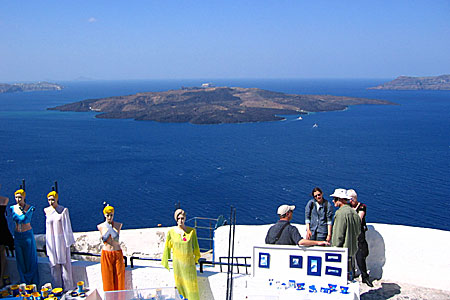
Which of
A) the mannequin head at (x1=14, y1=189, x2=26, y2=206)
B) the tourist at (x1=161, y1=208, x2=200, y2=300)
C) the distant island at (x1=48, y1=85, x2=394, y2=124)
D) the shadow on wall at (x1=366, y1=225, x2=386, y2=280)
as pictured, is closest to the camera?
the tourist at (x1=161, y1=208, x2=200, y2=300)

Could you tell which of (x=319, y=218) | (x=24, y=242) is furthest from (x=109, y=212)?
(x=319, y=218)

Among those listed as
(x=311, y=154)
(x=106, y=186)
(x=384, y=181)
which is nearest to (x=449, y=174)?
(x=384, y=181)

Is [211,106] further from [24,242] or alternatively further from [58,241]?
[58,241]

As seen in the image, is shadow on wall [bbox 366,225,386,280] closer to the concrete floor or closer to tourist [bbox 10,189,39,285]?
the concrete floor

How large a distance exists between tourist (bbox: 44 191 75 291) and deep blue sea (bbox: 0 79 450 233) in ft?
101

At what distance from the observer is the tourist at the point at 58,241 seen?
5.75 meters

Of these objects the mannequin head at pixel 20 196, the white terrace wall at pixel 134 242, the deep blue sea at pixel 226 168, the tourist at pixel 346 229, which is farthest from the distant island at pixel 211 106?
the tourist at pixel 346 229

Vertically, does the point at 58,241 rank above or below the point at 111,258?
above

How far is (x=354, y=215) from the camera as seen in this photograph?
5.46m

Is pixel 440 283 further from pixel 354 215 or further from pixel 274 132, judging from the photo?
pixel 274 132

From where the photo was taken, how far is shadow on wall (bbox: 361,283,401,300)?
5.77 metres

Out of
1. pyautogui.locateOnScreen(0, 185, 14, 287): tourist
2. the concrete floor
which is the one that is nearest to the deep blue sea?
pyautogui.locateOnScreen(0, 185, 14, 287): tourist

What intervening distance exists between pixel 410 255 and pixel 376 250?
0.45m

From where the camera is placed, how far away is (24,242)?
235 inches
